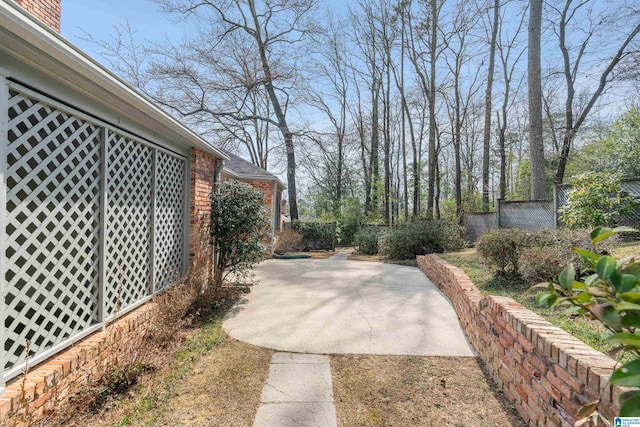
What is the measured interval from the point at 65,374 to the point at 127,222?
62.5 inches

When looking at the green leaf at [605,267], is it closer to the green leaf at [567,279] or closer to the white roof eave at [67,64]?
the green leaf at [567,279]

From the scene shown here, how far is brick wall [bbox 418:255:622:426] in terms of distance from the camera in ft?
5.37

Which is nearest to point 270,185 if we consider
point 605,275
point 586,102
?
point 605,275

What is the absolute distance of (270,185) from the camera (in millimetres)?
11031

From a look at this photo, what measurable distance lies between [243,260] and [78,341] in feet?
8.64

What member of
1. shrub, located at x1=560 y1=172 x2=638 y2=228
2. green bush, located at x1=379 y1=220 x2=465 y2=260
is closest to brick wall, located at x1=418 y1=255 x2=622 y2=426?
shrub, located at x1=560 y1=172 x2=638 y2=228

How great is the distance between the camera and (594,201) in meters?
5.70

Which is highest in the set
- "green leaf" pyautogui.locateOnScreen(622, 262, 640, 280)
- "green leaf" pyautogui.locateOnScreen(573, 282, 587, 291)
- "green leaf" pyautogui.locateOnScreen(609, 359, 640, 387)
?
"green leaf" pyautogui.locateOnScreen(622, 262, 640, 280)

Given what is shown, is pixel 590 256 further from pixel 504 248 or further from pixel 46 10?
pixel 46 10

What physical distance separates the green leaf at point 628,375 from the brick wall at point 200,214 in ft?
15.6

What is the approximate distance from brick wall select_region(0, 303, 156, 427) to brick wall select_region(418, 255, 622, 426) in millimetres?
3229

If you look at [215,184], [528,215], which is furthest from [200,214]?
[528,215]

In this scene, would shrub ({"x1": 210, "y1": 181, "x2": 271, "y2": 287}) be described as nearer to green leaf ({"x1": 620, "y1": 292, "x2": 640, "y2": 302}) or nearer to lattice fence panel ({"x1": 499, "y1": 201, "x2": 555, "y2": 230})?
green leaf ({"x1": 620, "y1": 292, "x2": 640, "y2": 302})

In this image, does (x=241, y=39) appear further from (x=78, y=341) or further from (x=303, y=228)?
(x=78, y=341)
